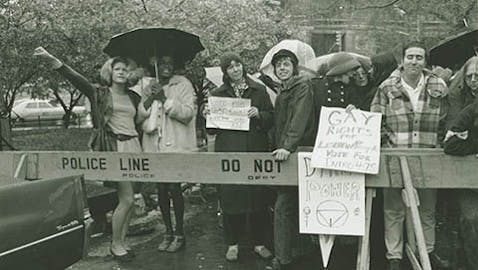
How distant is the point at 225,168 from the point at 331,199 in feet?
2.65

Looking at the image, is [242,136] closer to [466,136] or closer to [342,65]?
[342,65]

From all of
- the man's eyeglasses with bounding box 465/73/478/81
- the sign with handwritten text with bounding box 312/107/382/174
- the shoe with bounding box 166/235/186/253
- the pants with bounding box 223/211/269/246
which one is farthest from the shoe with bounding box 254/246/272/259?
the man's eyeglasses with bounding box 465/73/478/81

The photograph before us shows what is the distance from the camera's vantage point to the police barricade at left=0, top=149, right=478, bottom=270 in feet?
14.9

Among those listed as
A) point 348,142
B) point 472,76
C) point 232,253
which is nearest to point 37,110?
point 232,253

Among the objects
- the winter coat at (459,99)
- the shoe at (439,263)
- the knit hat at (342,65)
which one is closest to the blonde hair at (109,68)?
the knit hat at (342,65)

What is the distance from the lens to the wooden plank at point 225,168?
15.0 ft

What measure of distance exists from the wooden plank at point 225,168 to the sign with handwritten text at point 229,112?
1.03 m

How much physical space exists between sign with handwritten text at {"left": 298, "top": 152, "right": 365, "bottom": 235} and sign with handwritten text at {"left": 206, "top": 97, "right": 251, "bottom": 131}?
4.10 ft

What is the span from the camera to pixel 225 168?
489 cm

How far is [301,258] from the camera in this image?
241 inches

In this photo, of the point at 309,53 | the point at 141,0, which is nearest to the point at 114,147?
the point at 309,53

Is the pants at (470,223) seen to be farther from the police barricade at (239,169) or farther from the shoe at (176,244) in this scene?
the shoe at (176,244)

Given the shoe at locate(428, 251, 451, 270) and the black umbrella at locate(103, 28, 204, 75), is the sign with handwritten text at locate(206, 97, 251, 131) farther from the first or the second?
the shoe at locate(428, 251, 451, 270)

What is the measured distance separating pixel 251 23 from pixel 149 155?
7.67 m
